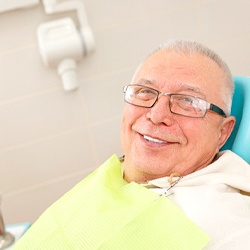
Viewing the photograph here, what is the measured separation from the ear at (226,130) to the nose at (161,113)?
18 centimetres

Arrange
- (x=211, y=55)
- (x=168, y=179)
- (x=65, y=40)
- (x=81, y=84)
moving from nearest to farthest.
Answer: (x=168, y=179) < (x=211, y=55) < (x=65, y=40) < (x=81, y=84)

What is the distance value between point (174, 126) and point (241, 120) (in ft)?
0.76

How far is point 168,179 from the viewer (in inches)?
44.9

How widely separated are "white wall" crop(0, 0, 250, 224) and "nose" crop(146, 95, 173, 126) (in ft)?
3.00

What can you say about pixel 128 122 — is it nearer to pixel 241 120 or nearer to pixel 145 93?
pixel 145 93

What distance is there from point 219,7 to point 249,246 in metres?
1.48

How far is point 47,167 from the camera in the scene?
2.13 meters

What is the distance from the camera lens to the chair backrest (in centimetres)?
122

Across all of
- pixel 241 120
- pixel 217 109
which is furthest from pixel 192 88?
pixel 241 120

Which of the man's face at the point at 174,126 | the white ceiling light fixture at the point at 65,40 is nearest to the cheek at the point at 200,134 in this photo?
the man's face at the point at 174,126

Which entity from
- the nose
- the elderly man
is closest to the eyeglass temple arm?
the elderly man

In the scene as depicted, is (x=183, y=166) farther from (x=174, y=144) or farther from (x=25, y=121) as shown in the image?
(x=25, y=121)

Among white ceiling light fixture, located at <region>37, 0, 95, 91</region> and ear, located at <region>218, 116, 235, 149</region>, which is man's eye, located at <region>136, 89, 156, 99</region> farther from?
white ceiling light fixture, located at <region>37, 0, 95, 91</region>

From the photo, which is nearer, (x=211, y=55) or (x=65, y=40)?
(x=211, y=55)
